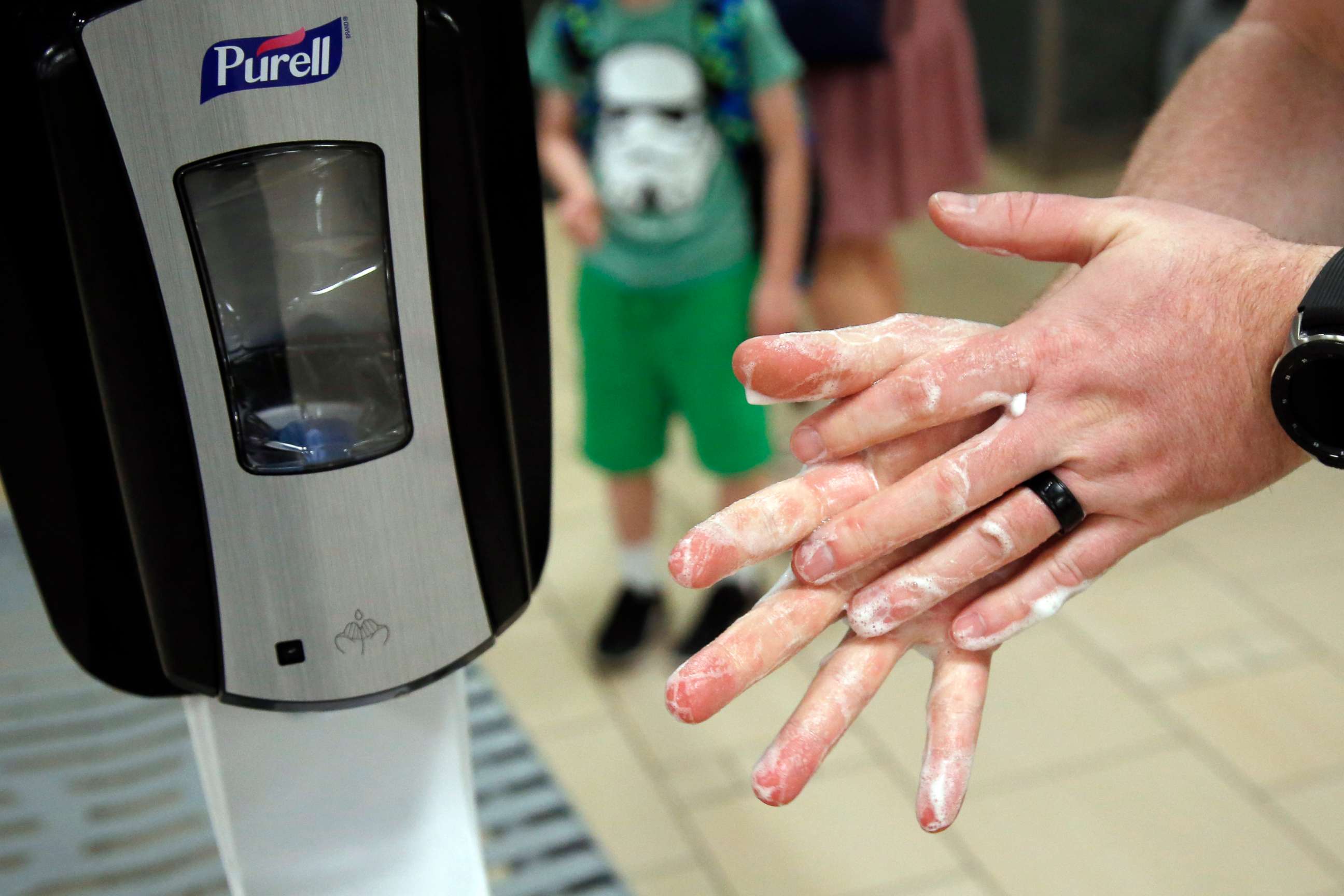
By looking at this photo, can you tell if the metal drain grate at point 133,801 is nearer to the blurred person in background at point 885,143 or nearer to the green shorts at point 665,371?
the green shorts at point 665,371

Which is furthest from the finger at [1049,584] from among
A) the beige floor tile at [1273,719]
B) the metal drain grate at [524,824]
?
the beige floor tile at [1273,719]

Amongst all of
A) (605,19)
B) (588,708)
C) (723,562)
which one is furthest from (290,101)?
(588,708)

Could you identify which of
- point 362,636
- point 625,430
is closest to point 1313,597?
point 625,430

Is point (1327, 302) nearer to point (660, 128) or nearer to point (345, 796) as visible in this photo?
point (345, 796)

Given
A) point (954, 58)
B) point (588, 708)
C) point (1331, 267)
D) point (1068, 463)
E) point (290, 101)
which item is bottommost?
point (588, 708)

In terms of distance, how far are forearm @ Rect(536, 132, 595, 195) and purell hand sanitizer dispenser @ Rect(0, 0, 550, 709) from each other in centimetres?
108

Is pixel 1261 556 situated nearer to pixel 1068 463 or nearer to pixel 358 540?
pixel 1068 463

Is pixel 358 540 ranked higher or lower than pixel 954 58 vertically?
higher

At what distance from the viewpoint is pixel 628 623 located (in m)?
1.93

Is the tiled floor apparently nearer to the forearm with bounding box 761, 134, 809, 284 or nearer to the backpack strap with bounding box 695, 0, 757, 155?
the forearm with bounding box 761, 134, 809, 284

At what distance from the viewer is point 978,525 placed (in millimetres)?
690

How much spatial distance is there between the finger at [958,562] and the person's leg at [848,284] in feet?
4.60

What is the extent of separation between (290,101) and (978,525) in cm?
41

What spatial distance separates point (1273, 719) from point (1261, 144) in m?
1.09
